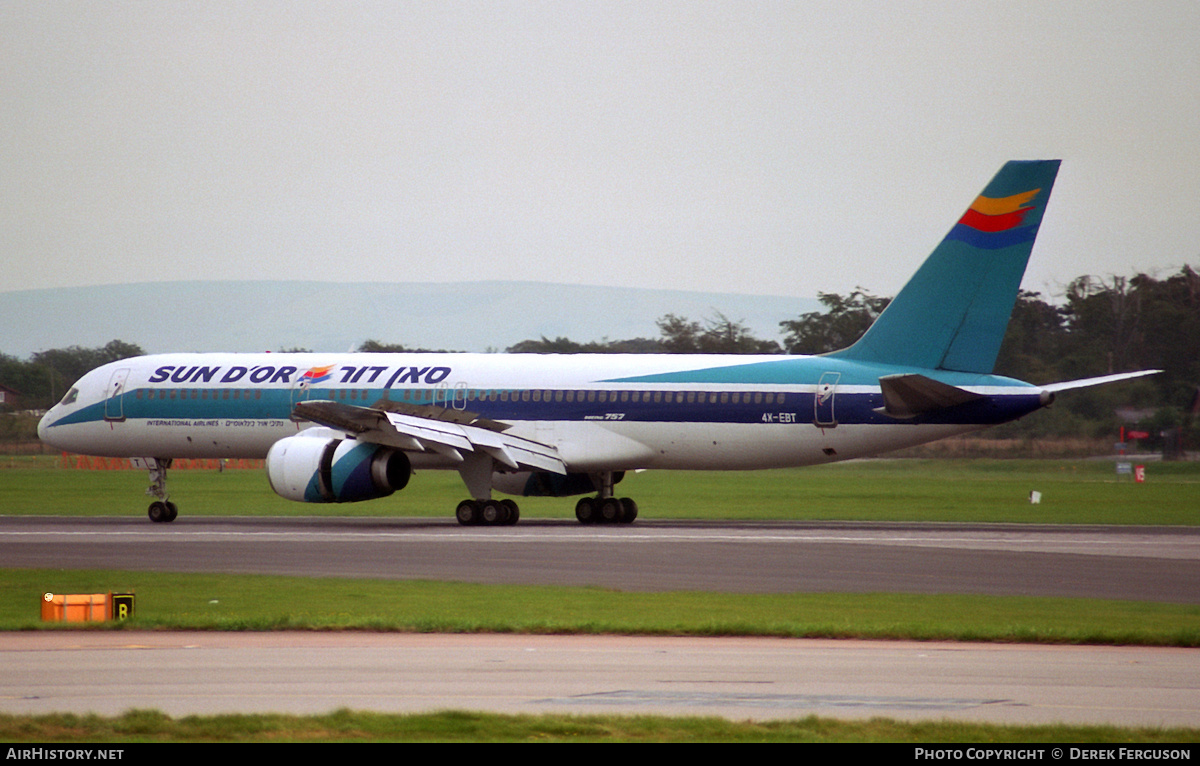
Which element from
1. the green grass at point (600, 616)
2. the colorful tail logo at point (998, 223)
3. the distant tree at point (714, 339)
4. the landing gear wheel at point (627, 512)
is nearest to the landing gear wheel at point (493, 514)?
the landing gear wheel at point (627, 512)

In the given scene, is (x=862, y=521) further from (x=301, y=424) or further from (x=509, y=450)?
(x=301, y=424)

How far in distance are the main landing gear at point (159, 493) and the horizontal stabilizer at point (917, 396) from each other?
1740cm

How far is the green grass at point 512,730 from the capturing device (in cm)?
1055

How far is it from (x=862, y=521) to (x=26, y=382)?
229 feet

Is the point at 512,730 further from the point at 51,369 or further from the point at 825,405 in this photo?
the point at 51,369

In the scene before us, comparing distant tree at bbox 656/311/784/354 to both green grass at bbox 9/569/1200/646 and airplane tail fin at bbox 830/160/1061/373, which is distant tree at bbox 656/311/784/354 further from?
green grass at bbox 9/569/1200/646

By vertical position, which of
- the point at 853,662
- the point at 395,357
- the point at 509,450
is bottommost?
the point at 853,662

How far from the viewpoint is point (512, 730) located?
10844 mm

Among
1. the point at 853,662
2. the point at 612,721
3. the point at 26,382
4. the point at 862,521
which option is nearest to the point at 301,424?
the point at 862,521

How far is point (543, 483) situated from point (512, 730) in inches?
1047

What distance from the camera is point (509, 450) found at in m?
35.1

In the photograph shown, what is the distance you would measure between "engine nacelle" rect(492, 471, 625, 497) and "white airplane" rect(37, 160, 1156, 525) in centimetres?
4

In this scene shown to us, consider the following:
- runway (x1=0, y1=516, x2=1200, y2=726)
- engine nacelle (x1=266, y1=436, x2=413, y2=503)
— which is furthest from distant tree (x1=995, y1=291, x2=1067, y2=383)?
runway (x1=0, y1=516, x2=1200, y2=726)

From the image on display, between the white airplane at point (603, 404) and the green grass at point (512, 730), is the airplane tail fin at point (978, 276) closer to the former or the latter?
the white airplane at point (603, 404)
